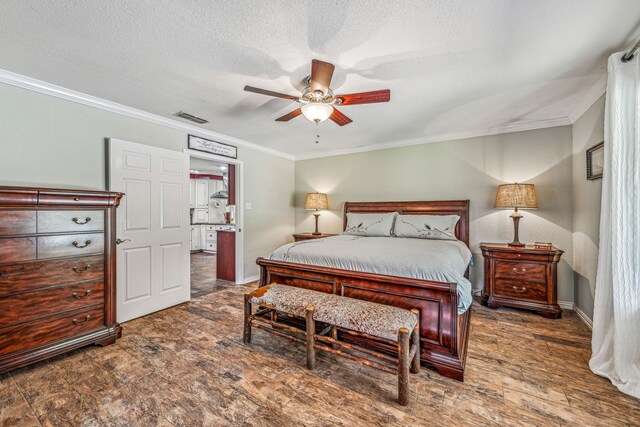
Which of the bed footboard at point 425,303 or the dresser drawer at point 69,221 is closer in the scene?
the bed footboard at point 425,303

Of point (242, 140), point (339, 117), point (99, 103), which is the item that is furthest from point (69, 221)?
point (242, 140)

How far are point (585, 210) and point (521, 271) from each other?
926 millimetres

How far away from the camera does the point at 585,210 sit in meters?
2.94

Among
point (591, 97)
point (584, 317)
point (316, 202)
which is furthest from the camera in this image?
point (316, 202)

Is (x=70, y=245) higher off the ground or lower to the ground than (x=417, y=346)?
higher

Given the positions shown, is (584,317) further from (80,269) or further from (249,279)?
(80,269)

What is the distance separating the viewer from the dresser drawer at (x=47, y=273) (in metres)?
1.93

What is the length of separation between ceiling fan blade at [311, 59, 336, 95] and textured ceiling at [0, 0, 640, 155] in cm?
19

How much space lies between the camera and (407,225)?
3.77 m

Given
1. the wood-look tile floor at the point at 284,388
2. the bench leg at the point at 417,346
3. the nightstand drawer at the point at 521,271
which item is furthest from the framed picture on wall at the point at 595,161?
the bench leg at the point at 417,346

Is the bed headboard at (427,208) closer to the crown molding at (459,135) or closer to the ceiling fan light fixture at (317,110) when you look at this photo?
the crown molding at (459,135)

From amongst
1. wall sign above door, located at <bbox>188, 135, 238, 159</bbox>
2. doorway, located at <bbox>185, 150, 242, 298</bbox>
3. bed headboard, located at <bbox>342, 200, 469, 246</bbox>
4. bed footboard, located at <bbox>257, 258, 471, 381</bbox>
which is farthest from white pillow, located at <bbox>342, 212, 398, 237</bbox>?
wall sign above door, located at <bbox>188, 135, 238, 159</bbox>

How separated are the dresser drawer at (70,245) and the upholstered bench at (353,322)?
4.61 feet

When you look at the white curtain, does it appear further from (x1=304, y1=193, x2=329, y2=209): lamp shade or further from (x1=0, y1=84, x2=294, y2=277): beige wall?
(x1=0, y1=84, x2=294, y2=277): beige wall
